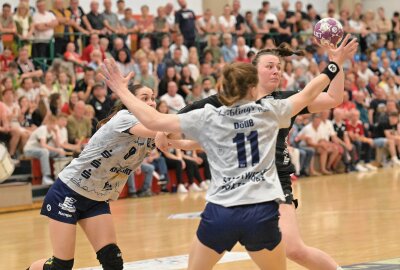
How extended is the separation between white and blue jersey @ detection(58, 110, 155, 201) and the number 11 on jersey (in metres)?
1.70

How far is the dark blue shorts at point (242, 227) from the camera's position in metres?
5.21

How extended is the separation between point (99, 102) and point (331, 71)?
1338 centimetres

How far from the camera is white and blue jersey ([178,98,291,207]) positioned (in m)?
5.31

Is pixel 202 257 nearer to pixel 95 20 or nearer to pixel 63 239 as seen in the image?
pixel 63 239

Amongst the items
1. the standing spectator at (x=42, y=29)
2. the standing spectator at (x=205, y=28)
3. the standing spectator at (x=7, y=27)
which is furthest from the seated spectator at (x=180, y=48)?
the standing spectator at (x=7, y=27)

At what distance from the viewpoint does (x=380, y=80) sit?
Result: 27.3m

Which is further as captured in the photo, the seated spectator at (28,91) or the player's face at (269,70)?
the seated spectator at (28,91)

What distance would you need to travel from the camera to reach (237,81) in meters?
5.35

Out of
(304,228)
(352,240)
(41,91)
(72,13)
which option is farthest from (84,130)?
(352,240)

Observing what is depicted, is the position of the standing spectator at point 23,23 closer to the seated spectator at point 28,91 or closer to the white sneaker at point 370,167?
the seated spectator at point 28,91

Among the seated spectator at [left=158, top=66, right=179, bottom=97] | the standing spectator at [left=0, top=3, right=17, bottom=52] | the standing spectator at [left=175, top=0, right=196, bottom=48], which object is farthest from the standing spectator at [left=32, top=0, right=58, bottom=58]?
the standing spectator at [left=175, top=0, right=196, bottom=48]

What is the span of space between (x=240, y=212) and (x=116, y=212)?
10207mm

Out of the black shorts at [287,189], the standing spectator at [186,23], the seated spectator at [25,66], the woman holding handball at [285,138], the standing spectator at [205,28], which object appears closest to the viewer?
the woman holding handball at [285,138]

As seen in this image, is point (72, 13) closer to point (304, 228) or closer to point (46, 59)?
point (46, 59)
